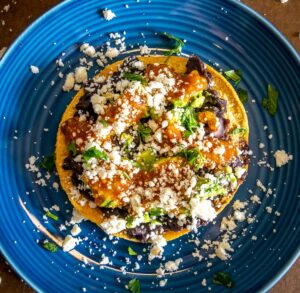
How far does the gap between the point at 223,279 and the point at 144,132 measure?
97 cm

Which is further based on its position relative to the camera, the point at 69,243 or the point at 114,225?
the point at 69,243

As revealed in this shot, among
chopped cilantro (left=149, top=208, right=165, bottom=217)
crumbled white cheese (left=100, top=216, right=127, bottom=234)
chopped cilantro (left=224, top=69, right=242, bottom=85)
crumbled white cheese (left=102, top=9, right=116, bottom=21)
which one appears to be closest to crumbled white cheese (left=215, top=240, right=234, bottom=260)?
chopped cilantro (left=149, top=208, right=165, bottom=217)

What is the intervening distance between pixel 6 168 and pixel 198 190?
3.74 ft

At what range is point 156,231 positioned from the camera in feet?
9.93

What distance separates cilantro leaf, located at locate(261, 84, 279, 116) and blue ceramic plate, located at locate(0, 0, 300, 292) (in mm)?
29

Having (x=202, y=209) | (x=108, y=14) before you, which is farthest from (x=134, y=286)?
(x=108, y=14)

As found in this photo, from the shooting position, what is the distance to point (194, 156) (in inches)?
111

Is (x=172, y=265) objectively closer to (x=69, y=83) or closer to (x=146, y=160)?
(x=146, y=160)

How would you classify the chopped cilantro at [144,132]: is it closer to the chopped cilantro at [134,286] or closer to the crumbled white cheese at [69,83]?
the crumbled white cheese at [69,83]

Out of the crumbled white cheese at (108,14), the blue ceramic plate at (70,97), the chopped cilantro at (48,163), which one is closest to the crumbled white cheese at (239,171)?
the blue ceramic plate at (70,97)

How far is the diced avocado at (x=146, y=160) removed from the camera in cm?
289

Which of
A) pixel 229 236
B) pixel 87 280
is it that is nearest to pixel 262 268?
pixel 229 236

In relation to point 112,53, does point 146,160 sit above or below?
below

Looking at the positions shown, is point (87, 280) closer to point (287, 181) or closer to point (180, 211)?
point (180, 211)
